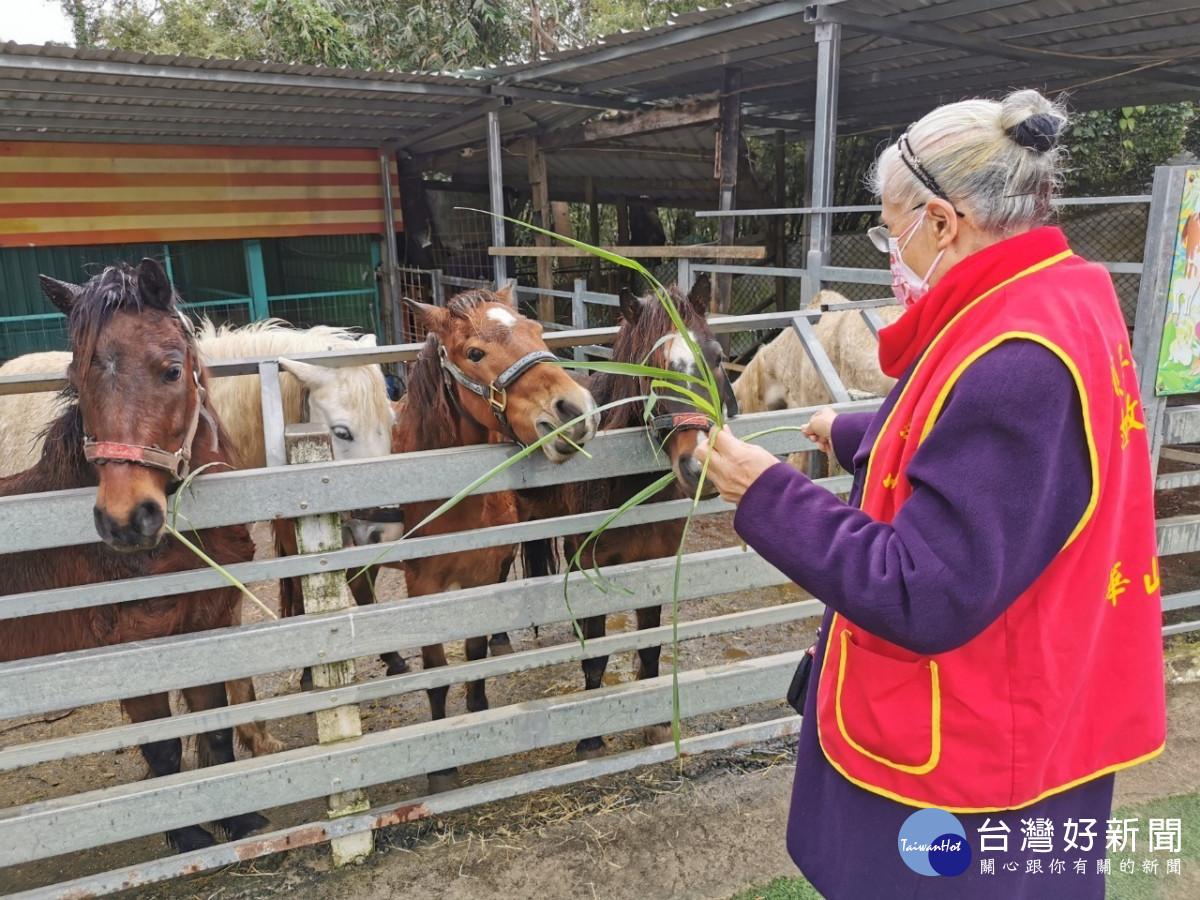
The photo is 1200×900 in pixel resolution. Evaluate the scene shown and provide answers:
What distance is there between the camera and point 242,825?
9.04 ft

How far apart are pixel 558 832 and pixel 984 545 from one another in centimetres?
221

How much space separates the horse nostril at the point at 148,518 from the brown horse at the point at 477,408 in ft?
3.35

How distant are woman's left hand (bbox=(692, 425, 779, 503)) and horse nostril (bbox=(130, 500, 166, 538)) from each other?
1.43 meters

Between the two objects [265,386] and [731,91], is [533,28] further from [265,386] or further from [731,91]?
[265,386]

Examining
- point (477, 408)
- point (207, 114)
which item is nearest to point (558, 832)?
point (477, 408)

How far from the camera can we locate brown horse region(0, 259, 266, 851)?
2.00 m

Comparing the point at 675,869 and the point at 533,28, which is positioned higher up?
the point at 533,28

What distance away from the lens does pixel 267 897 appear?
246 centimetres

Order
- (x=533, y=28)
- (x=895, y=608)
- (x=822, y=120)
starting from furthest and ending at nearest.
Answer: (x=533, y=28) → (x=822, y=120) → (x=895, y=608)

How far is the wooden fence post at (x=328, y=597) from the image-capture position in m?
2.23

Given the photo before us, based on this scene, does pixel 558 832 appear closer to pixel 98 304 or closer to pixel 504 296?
pixel 504 296

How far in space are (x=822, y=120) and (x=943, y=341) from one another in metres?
5.47

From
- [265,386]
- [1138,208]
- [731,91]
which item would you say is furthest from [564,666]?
[1138,208]

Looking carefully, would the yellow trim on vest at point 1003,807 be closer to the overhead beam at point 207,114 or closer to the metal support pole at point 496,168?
the metal support pole at point 496,168
